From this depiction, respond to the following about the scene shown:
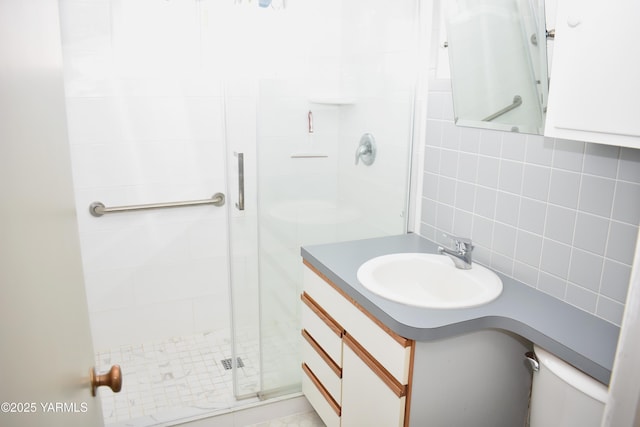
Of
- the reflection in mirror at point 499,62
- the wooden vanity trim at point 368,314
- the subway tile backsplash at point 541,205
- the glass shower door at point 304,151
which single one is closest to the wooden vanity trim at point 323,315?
the wooden vanity trim at point 368,314

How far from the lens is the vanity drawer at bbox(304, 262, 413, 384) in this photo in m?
1.42

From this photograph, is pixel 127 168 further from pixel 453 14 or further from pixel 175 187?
pixel 453 14

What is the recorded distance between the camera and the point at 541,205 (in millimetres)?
1571

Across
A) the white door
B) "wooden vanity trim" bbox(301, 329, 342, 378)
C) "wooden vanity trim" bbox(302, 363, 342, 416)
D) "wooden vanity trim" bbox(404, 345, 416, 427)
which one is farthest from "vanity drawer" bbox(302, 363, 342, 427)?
the white door

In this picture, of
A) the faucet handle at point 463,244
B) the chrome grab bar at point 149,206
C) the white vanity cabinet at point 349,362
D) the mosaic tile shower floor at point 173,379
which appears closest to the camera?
the white vanity cabinet at point 349,362

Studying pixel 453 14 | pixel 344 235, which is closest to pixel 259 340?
pixel 344 235

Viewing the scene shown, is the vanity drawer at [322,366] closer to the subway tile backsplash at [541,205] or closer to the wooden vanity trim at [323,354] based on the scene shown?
the wooden vanity trim at [323,354]

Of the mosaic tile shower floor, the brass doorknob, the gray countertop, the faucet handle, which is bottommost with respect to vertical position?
the mosaic tile shower floor

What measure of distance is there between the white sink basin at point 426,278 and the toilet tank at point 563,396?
0.35 metres

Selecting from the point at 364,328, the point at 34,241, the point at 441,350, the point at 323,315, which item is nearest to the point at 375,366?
the point at 364,328

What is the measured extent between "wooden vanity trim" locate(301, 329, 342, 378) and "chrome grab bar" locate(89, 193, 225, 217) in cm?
101

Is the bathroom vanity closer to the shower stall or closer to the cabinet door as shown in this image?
the cabinet door

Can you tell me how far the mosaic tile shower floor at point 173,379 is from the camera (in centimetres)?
219

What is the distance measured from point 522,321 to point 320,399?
37.8 inches
